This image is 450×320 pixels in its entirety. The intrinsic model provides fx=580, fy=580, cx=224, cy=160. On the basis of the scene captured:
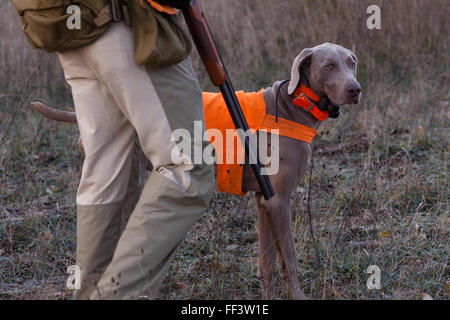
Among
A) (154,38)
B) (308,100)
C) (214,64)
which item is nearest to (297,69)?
(308,100)

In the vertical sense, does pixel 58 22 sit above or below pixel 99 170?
above

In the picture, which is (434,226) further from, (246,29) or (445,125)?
(246,29)

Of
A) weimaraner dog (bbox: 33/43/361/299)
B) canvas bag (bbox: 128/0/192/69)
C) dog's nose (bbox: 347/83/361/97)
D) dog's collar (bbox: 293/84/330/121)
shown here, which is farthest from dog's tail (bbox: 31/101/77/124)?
dog's nose (bbox: 347/83/361/97)

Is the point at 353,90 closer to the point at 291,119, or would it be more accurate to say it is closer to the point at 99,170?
the point at 291,119

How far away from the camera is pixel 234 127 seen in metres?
3.06

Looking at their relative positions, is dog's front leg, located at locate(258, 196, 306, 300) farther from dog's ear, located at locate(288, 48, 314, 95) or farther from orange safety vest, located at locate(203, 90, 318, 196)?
dog's ear, located at locate(288, 48, 314, 95)

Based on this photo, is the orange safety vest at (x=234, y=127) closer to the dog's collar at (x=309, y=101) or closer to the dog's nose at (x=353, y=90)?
the dog's collar at (x=309, y=101)

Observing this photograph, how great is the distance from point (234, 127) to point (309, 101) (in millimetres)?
445

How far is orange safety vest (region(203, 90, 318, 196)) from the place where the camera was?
3.06 m

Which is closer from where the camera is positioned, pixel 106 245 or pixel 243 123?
pixel 106 245

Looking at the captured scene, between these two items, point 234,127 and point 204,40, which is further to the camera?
point 234,127
